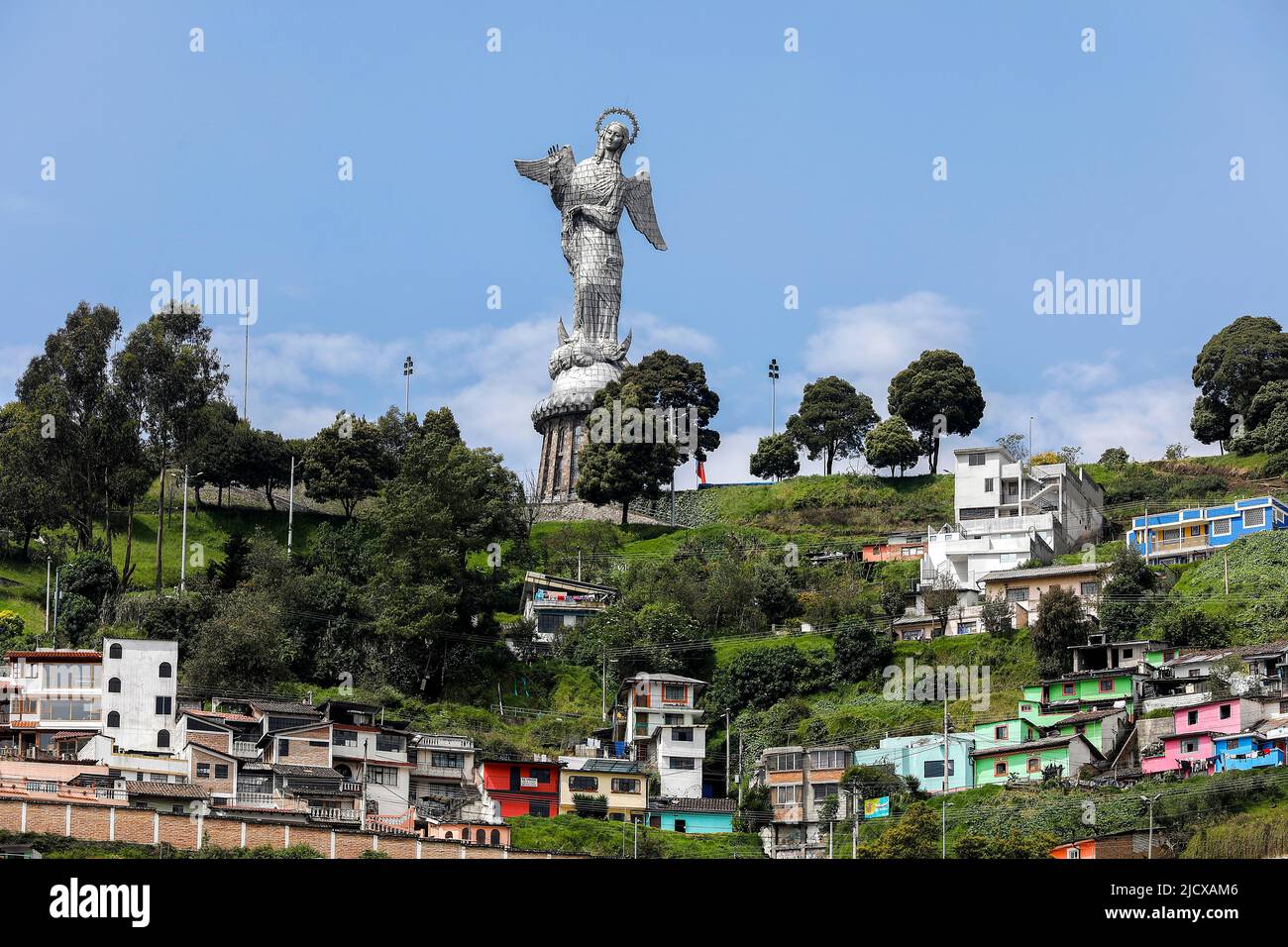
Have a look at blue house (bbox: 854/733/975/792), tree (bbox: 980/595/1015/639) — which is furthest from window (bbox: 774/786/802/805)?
tree (bbox: 980/595/1015/639)

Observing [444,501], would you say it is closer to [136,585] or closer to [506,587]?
[506,587]

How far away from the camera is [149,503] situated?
84938 mm

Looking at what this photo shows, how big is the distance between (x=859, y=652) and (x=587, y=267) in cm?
3345

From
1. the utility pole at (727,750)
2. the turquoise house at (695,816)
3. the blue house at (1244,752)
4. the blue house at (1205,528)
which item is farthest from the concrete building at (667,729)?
the blue house at (1205,528)

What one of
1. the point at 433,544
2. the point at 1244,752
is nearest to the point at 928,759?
the point at 1244,752

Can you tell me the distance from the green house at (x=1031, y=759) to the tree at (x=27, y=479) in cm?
3424

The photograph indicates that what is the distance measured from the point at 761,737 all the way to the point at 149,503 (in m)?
A: 34.6

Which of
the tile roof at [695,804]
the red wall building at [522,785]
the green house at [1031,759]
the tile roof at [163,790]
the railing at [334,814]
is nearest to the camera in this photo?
the tile roof at [163,790]

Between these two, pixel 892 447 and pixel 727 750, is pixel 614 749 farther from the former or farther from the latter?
pixel 892 447

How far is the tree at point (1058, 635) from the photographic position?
2457 inches

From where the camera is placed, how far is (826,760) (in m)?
57.4

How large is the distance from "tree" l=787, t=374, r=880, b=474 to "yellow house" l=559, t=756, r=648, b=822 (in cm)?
3806

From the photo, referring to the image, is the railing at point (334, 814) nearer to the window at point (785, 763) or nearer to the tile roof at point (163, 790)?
the tile roof at point (163, 790)
